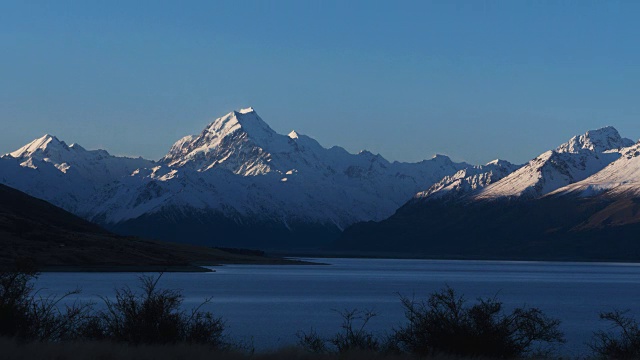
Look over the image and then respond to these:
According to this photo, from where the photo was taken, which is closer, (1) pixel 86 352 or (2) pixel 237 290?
(1) pixel 86 352

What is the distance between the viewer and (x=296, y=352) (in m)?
43.5

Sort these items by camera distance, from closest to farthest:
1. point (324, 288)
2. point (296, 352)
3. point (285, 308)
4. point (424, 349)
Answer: point (296, 352)
point (424, 349)
point (285, 308)
point (324, 288)

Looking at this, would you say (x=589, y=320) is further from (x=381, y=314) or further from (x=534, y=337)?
(x=534, y=337)

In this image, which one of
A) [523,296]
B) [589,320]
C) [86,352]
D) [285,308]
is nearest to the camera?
[86,352]

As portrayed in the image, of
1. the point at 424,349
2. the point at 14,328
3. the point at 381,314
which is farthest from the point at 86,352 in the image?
the point at 381,314

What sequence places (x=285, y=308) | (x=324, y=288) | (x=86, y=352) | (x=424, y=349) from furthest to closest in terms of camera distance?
(x=324, y=288) → (x=285, y=308) → (x=424, y=349) → (x=86, y=352)

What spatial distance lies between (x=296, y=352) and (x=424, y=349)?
5.90 m

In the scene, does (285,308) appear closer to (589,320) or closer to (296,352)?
(589,320)

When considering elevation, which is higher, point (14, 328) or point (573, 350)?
point (14, 328)

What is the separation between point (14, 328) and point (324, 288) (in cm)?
12390

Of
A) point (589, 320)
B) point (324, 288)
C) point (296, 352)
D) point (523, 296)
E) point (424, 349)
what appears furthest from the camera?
point (324, 288)

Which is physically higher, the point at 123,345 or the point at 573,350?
the point at 123,345

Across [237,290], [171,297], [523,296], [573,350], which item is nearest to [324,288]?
[237,290]

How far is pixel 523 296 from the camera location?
151000mm
